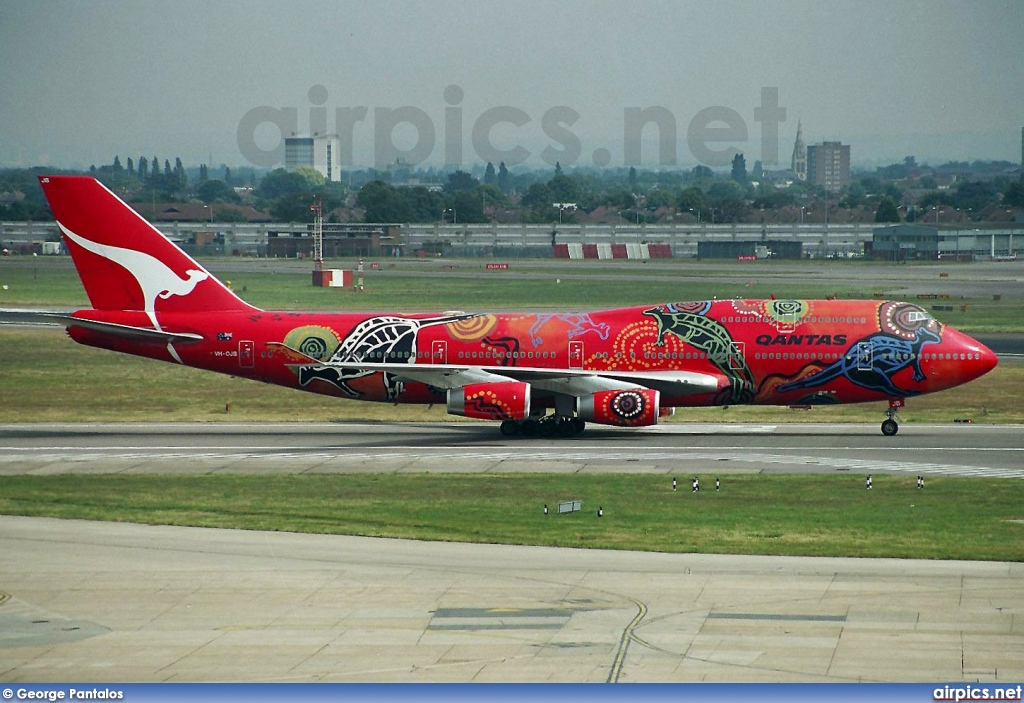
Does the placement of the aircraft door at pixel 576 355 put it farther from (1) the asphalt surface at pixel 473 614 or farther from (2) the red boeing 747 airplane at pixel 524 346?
(1) the asphalt surface at pixel 473 614

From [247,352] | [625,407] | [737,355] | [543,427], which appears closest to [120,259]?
[247,352]

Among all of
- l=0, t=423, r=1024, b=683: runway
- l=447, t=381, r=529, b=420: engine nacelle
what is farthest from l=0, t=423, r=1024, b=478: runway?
l=0, t=423, r=1024, b=683: runway

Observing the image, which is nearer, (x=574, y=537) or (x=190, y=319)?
(x=574, y=537)

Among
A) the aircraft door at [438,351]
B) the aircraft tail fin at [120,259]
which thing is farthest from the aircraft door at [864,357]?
the aircraft tail fin at [120,259]

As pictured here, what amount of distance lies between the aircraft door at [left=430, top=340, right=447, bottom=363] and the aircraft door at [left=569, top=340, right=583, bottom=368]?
4994mm

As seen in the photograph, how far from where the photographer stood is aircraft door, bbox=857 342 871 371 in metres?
51.8

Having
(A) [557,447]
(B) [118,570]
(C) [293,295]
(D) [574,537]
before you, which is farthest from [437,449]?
(C) [293,295]

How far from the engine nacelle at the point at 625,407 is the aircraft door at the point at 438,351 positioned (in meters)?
6.15

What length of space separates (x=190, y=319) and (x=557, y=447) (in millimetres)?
16077

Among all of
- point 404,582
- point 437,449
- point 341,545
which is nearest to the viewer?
point 404,582

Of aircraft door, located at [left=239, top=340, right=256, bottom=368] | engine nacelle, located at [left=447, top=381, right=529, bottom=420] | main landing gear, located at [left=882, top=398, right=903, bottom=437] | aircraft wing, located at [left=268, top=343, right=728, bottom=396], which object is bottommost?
main landing gear, located at [left=882, top=398, right=903, bottom=437]

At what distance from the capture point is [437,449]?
167 feet

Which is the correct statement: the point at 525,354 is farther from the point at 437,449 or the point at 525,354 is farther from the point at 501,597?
the point at 501,597

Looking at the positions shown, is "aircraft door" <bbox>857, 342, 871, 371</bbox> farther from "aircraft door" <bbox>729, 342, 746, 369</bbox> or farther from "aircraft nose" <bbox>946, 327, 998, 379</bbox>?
"aircraft door" <bbox>729, 342, 746, 369</bbox>
